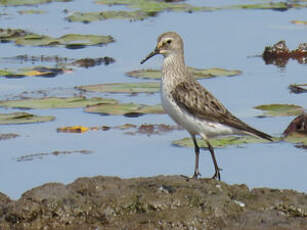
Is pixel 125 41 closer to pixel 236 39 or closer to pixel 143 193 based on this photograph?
pixel 236 39

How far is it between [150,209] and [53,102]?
4.39 meters

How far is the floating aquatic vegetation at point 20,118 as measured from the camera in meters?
11.0

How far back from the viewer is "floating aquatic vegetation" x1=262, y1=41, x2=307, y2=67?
14773 mm

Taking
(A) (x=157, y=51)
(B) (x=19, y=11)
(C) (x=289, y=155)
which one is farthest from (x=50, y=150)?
(B) (x=19, y=11)

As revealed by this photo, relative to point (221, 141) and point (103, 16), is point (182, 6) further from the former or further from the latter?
point (221, 141)

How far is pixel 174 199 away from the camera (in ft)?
25.1

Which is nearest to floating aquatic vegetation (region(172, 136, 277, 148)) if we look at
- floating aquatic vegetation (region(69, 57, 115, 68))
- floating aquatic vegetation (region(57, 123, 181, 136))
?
floating aquatic vegetation (region(57, 123, 181, 136))

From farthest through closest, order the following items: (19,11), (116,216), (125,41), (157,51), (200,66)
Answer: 1. (19,11)
2. (125,41)
3. (200,66)
4. (157,51)
5. (116,216)

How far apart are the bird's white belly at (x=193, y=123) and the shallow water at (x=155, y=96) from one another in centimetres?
66

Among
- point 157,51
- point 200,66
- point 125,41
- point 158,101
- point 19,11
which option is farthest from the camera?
point 19,11

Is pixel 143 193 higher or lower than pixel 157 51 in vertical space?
lower

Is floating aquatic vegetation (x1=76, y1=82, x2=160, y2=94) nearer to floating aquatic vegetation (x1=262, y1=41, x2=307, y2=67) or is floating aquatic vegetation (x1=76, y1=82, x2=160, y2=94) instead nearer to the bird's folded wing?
floating aquatic vegetation (x1=262, y1=41, x2=307, y2=67)

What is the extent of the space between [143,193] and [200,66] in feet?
21.4

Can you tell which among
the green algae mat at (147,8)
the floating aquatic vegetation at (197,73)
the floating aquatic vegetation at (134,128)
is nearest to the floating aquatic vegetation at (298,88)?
the floating aquatic vegetation at (197,73)
